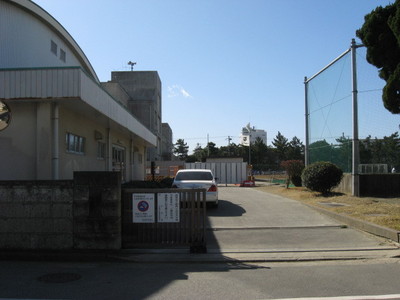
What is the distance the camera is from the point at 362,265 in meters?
7.23

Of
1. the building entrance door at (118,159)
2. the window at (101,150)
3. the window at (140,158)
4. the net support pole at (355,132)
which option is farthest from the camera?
the window at (140,158)

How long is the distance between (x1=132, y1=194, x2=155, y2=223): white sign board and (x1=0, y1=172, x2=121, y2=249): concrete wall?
353mm

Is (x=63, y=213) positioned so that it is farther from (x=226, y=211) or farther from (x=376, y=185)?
(x=376, y=185)

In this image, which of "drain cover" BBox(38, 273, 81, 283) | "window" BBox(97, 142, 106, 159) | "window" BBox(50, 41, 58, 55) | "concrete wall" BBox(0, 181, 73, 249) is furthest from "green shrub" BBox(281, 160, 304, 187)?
"drain cover" BBox(38, 273, 81, 283)

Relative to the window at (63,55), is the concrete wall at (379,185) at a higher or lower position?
lower

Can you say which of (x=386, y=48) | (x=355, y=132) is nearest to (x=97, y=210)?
(x=386, y=48)

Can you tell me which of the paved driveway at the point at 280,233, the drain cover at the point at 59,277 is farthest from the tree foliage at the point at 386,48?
the drain cover at the point at 59,277

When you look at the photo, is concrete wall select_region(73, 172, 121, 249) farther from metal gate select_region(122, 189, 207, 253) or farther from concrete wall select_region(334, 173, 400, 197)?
concrete wall select_region(334, 173, 400, 197)

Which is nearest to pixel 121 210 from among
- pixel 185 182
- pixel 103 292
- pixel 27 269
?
pixel 27 269

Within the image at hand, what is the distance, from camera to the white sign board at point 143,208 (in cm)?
830

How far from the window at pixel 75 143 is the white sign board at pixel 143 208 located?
198 inches

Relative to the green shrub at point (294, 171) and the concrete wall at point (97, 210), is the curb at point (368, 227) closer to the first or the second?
the concrete wall at point (97, 210)

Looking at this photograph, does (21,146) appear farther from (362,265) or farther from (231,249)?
(362,265)

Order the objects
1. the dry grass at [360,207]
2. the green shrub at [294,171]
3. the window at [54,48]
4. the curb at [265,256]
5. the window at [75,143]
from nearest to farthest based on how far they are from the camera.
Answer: the curb at [265,256] → the dry grass at [360,207] → the window at [75,143] → the window at [54,48] → the green shrub at [294,171]
